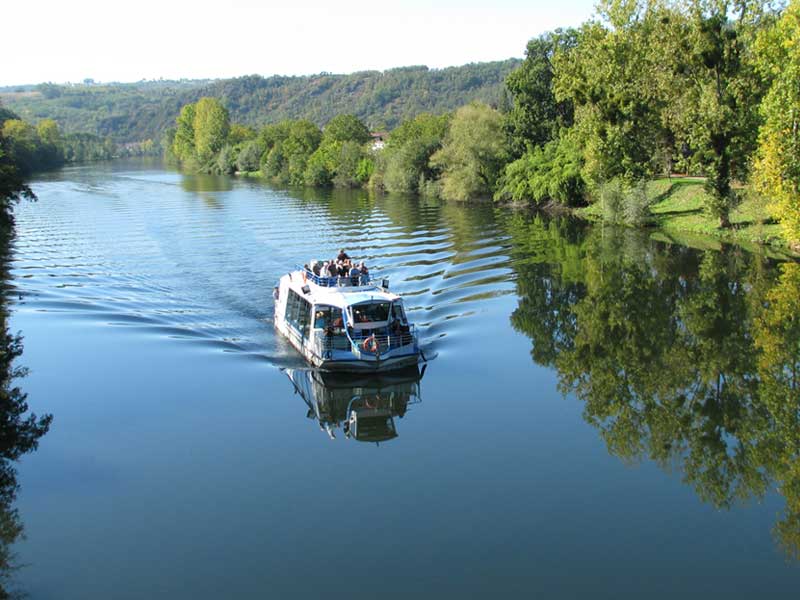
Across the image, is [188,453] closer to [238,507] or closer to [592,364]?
[238,507]

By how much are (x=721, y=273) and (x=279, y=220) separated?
35504mm

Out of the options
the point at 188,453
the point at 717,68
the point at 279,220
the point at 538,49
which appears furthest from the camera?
the point at 538,49

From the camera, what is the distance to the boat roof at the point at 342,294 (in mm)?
26683

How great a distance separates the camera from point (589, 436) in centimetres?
2111

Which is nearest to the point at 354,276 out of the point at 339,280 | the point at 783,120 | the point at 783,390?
the point at 339,280

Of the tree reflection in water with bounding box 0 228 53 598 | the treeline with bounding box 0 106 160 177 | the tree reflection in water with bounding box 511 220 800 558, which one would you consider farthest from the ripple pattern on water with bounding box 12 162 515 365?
the treeline with bounding box 0 106 160 177

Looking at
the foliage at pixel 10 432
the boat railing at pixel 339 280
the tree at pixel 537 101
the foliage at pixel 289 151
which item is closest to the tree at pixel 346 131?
the foliage at pixel 289 151

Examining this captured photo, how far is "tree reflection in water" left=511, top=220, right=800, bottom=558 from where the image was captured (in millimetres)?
19531

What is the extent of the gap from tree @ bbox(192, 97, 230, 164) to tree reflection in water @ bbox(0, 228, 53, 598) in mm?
119239

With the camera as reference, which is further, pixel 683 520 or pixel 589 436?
pixel 589 436

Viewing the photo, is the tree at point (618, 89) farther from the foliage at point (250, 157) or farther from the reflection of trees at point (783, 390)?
the foliage at point (250, 157)

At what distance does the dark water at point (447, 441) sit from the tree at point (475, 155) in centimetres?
3488

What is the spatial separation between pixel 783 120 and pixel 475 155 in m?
39.4

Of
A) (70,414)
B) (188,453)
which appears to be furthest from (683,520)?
(70,414)
